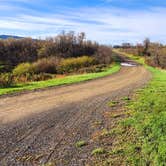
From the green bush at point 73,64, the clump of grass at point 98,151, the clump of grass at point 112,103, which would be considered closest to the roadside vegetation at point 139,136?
the clump of grass at point 98,151

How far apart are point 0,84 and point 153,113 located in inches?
450

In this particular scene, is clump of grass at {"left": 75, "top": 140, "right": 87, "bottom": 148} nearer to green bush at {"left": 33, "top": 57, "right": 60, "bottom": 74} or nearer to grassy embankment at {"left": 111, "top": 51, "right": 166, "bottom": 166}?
grassy embankment at {"left": 111, "top": 51, "right": 166, "bottom": 166}

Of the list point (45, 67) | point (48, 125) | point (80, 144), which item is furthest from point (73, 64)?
point (80, 144)

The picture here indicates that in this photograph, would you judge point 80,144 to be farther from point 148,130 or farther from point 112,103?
point 112,103

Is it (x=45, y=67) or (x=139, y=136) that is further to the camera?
(x=45, y=67)

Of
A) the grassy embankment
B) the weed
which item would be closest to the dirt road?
the weed

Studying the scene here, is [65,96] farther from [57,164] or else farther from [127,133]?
[57,164]

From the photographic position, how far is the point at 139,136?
8273 millimetres

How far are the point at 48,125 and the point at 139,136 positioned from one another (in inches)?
108

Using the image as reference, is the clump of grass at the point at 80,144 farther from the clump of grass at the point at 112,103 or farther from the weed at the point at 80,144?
the clump of grass at the point at 112,103

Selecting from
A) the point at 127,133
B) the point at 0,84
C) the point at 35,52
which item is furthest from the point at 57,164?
the point at 35,52

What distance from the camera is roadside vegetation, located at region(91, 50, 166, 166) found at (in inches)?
267

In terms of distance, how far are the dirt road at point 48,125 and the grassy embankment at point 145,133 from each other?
37.9 inches

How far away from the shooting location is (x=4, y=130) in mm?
8797
